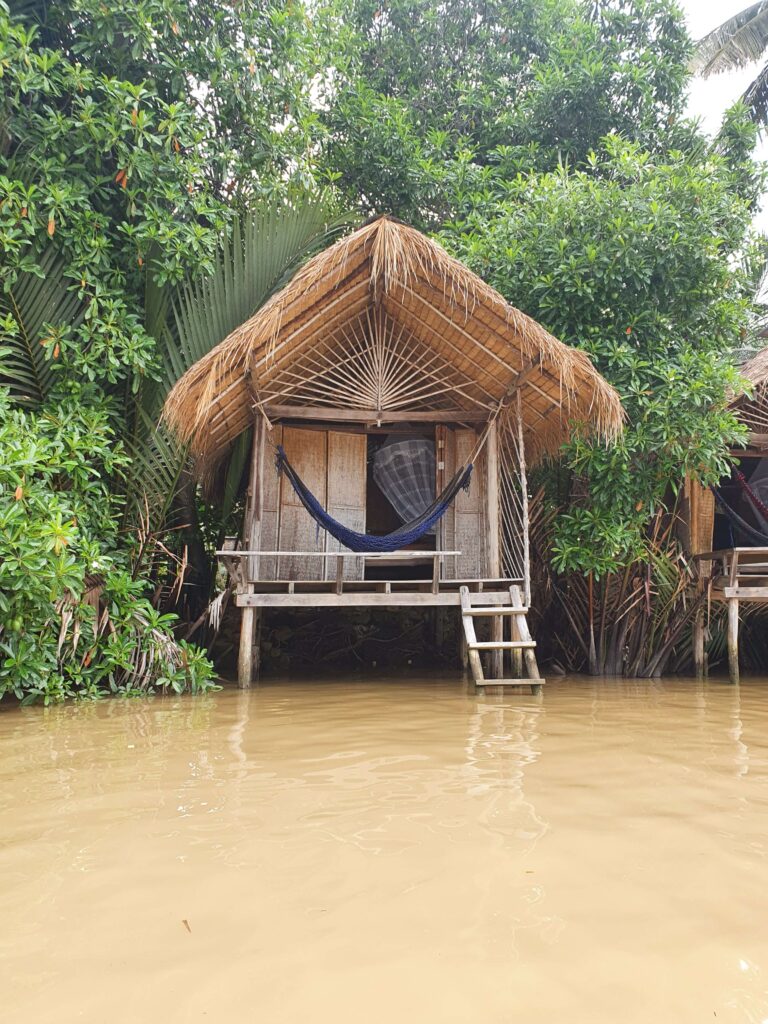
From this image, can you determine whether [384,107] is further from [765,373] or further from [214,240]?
[765,373]

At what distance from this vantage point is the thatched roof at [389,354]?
4703 mm

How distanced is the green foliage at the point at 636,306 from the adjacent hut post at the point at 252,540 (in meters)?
2.37

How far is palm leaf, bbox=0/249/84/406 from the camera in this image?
484 centimetres

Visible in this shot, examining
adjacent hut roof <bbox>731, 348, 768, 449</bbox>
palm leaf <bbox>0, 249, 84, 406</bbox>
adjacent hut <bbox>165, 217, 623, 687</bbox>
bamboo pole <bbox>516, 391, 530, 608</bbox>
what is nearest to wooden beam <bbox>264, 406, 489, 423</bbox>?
adjacent hut <bbox>165, 217, 623, 687</bbox>

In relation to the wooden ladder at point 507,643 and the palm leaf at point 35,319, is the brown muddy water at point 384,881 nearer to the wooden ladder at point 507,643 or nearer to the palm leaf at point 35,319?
the wooden ladder at point 507,643

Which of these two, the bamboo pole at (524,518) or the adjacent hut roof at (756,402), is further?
the adjacent hut roof at (756,402)

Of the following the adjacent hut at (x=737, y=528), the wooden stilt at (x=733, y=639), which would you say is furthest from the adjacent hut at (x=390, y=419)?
the wooden stilt at (x=733, y=639)

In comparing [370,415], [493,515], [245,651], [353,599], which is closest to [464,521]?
[493,515]

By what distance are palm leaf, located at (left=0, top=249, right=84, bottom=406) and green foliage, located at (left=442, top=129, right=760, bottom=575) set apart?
3241 millimetres

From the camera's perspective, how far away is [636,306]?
5934 millimetres

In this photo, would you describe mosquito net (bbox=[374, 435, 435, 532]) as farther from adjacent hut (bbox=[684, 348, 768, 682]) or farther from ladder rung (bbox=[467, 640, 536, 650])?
adjacent hut (bbox=[684, 348, 768, 682])

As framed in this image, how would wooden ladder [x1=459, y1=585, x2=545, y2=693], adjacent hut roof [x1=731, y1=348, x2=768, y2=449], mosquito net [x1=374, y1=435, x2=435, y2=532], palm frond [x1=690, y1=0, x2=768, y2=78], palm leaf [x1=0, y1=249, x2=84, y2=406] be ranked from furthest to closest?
palm frond [x1=690, y1=0, x2=768, y2=78]
adjacent hut roof [x1=731, y1=348, x2=768, y2=449]
mosquito net [x1=374, y1=435, x2=435, y2=532]
palm leaf [x1=0, y1=249, x2=84, y2=406]
wooden ladder [x1=459, y1=585, x2=545, y2=693]

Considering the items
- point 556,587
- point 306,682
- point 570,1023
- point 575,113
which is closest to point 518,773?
point 570,1023

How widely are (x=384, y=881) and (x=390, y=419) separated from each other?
4.43 metres
